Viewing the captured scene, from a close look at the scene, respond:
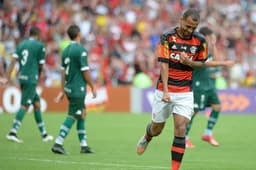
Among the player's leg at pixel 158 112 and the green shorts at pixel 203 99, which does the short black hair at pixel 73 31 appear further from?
the green shorts at pixel 203 99

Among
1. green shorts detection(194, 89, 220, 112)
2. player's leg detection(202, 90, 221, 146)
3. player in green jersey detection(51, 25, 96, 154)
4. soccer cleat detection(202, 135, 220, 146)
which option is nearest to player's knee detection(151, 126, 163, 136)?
player in green jersey detection(51, 25, 96, 154)

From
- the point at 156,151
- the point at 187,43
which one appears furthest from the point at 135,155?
the point at 187,43

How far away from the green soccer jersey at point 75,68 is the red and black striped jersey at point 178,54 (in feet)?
8.71

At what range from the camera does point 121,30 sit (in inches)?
1120

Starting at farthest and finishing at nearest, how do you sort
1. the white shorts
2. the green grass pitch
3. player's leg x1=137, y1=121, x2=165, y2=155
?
1. the green grass pitch
2. player's leg x1=137, y1=121, x2=165, y2=155
3. the white shorts

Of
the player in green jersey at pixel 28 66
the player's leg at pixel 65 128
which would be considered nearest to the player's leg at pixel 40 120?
the player in green jersey at pixel 28 66

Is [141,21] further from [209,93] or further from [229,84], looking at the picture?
[209,93]

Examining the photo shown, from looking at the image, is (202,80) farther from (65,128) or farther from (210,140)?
(65,128)

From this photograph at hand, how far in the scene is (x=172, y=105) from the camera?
428 inches

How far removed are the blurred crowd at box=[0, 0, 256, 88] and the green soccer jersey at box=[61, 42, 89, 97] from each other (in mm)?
11603

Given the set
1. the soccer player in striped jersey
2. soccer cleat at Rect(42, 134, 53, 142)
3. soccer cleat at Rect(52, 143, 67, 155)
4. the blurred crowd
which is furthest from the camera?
the blurred crowd

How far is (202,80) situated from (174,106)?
4.89 meters

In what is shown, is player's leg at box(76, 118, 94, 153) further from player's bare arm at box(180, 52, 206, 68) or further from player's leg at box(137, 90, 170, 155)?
player's bare arm at box(180, 52, 206, 68)

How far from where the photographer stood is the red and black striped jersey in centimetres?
1074
